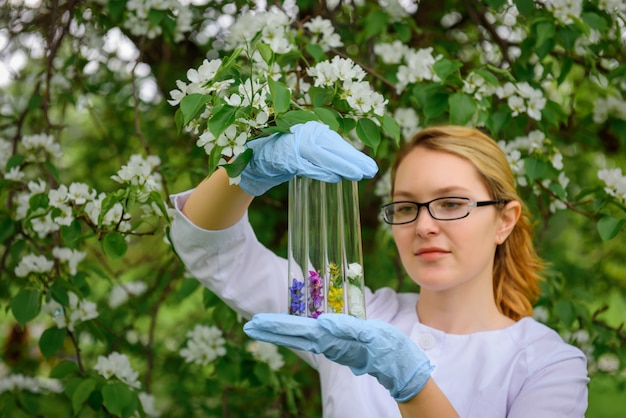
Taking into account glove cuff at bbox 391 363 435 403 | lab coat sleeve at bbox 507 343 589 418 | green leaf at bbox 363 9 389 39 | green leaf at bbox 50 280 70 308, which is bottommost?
lab coat sleeve at bbox 507 343 589 418

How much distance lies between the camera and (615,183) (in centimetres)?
204

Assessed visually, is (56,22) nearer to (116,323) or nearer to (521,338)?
(116,323)

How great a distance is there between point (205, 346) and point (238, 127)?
A: 1.10m

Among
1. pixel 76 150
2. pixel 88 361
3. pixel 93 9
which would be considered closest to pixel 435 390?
pixel 93 9

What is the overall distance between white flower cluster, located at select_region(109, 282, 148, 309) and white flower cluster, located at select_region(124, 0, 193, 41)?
3.11 feet

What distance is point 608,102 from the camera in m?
2.56

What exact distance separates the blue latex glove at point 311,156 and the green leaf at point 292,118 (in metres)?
0.04

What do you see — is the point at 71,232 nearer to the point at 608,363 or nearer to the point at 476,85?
the point at 476,85

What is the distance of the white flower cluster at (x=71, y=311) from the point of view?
2.11 meters

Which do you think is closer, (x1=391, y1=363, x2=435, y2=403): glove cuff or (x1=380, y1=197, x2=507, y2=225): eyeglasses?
(x1=391, y1=363, x2=435, y2=403): glove cuff

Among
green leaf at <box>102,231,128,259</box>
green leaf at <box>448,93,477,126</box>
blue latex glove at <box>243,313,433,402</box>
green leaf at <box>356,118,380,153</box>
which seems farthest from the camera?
green leaf at <box>448,93,477,126</box>

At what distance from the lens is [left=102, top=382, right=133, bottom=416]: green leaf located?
1994 millimetres

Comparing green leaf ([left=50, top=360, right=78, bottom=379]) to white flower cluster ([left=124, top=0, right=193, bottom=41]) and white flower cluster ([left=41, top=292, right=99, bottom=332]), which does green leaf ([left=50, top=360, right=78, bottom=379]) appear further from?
white flower cluster ([left=124, top=0, right=193, bottom=41])

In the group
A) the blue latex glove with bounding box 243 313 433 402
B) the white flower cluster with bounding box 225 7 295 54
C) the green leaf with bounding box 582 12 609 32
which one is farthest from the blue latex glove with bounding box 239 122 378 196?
the green leaf with bounding box 582 12 609 32
